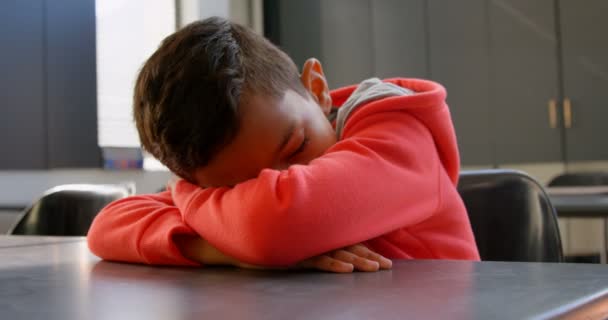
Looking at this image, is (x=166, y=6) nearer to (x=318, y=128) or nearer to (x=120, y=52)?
(x=120, y=52)

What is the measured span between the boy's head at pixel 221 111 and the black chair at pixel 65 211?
3.32ft

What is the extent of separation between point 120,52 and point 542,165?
2.78 m

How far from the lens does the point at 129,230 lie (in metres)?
0.76

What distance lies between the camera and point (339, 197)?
0.60 m

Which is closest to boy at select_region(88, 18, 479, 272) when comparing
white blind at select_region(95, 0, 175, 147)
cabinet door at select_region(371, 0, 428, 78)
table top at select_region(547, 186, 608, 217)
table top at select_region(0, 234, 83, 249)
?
table top at select_region(0, 234, 83, 249)

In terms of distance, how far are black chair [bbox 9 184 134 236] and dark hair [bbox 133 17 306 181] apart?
3.30 feet

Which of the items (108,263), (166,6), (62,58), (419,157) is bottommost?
(108,263)

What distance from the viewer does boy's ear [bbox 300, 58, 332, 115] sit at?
87 centimetres

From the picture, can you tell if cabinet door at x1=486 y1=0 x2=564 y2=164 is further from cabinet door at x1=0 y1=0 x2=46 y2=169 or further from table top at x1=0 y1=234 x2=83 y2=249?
table top at x1=0 y1=234 x2=83 y2=249

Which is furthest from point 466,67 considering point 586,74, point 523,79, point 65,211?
point 65,211

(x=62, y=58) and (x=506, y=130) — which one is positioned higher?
(x=62, y=58)

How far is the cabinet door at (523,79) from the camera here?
422 centimetres

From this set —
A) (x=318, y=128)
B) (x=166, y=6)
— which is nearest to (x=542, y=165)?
(x=166, y=6)

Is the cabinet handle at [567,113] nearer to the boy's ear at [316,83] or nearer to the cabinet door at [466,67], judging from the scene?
the cabinet door at [466,67]
